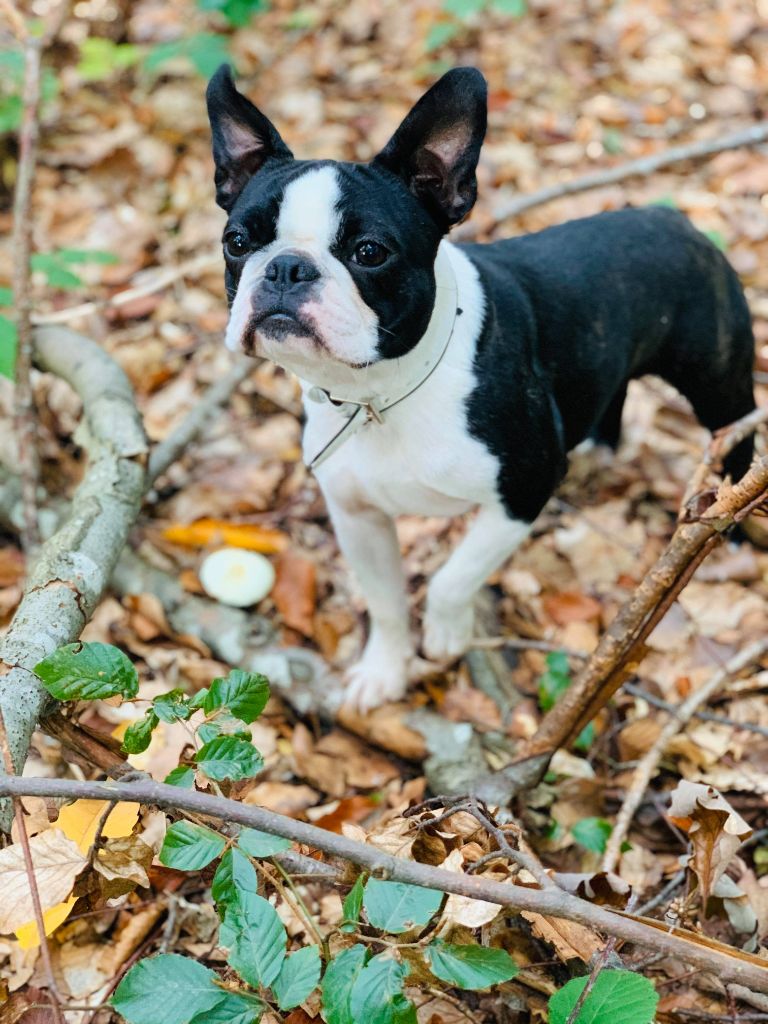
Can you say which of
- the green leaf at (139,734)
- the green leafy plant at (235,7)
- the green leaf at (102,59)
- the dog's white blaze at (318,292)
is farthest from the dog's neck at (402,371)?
the green leaf at (102,59)

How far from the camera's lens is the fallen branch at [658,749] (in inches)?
110

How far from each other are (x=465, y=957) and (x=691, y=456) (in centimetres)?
323

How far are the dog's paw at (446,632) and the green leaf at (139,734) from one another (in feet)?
4.64

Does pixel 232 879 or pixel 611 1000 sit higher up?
pixel 232 879

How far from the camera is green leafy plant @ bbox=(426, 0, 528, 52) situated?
5.69 metres

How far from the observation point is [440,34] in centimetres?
629

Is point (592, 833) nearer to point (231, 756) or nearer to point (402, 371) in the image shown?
point (231, 756)

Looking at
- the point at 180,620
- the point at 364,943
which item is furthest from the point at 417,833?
the point at 180,620

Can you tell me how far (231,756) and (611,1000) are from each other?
897 mm

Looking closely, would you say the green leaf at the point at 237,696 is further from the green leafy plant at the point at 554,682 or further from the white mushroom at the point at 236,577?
the white mushroom at the point at 236,577

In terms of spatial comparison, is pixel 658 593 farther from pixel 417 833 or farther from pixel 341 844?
pixel 341 844

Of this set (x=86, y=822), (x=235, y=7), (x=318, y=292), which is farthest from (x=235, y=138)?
(x=235, y=7)

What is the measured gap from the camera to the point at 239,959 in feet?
6.03

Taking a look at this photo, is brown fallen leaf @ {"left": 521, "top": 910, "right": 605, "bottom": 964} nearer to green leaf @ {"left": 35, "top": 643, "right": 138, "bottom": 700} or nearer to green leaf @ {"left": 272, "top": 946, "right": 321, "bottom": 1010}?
green leaf @ {"left": 272, "top": 946, "right": 321, "bottom": 1010}
